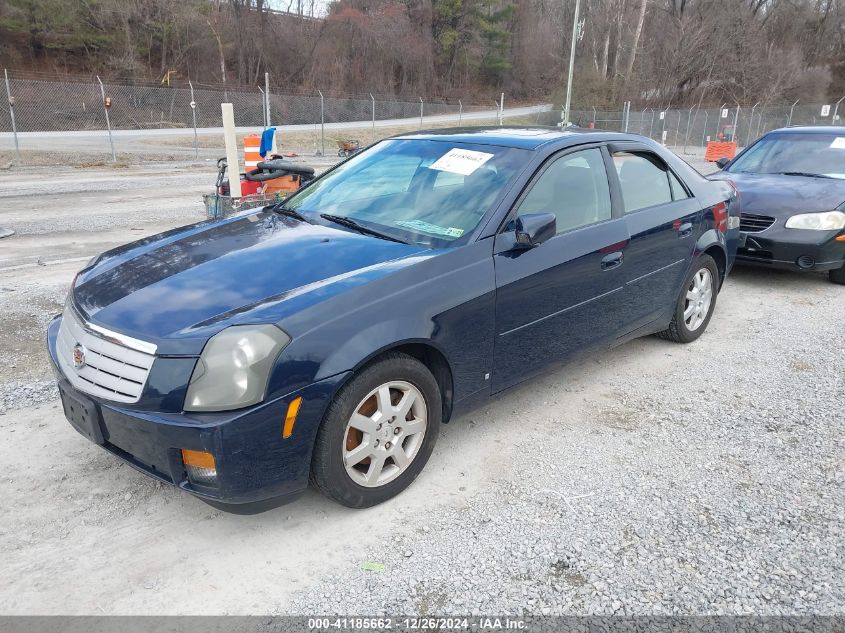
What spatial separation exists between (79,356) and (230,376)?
2.65 feet

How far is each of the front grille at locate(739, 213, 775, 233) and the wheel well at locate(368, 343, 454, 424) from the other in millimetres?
4773

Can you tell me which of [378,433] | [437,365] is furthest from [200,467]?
[437,365]

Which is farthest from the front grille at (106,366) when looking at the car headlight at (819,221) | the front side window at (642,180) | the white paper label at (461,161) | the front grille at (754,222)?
the car headlight at (819,221)

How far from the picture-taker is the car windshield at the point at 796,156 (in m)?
7.41

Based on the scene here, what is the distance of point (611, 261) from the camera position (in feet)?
13.2

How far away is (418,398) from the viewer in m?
3.07

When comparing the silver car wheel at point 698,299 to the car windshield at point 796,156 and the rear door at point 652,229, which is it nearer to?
the rear door at point 652,229

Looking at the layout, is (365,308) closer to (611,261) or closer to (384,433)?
(384,433)

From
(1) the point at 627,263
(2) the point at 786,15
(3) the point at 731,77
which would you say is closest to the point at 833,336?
(1) the point at 627,263

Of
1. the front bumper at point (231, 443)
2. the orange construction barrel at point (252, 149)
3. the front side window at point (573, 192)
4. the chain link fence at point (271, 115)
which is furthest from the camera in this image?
the chain link fence at point (271, 115)

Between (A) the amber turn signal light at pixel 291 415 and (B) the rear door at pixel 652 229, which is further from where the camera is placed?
(B) the rear door at pixel 652 229

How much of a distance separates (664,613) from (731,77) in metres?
50.6

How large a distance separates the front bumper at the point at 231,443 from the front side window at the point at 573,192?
5.58 ft

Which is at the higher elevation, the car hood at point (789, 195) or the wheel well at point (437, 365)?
the car hood at point (789, 195)
